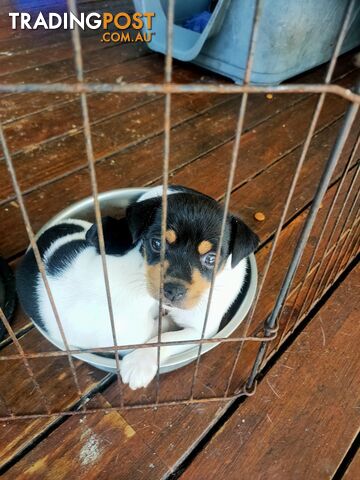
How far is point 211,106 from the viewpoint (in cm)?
198

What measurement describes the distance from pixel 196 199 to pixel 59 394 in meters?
0.53

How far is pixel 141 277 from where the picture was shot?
0.96 metres

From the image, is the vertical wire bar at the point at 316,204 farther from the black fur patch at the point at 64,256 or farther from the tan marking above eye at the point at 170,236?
the black fur patch at the point at 64,256

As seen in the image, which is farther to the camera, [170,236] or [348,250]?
[348,250]

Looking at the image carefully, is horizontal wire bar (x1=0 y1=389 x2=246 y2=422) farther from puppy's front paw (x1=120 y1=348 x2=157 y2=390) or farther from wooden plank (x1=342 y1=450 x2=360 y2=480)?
wooden plank (x1=342 y1=450 x2=360 y2=480)

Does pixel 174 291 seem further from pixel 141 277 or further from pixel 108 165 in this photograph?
pixel 108 165

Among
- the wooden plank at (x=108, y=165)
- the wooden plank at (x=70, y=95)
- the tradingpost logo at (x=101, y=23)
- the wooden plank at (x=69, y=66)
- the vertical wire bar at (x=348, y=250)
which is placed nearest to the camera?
the vertical wire bar at (x=348, y=250)

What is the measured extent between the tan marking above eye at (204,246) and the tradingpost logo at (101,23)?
69.9 inches

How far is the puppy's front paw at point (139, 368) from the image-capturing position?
0.93 m

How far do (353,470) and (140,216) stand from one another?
2.27 ft

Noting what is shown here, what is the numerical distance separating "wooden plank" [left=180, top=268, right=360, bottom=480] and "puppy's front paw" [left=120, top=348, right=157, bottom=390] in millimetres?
191

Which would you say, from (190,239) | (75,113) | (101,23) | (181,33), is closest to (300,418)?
(190,239)

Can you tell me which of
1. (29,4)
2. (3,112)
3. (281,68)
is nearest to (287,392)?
(3,112)

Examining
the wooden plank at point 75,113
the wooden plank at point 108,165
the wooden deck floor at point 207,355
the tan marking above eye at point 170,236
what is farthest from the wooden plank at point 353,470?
the wooden plank at point 75,113
